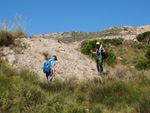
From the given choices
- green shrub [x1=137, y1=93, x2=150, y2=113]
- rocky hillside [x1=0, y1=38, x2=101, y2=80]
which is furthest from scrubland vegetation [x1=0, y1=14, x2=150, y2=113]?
rocky hillside [x1=0, y1=38, x2=101, y2=80]

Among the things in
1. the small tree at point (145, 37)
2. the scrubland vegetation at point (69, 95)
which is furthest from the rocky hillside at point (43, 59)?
the small tree at point (145, 37)

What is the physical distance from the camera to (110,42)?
59.5 meters

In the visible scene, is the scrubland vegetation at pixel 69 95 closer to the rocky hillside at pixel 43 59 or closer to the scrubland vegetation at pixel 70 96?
the scrubland vegetation at pixel 70 96

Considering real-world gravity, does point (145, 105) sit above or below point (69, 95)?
below

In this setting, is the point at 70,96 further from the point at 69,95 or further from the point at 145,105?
the point at 145,105

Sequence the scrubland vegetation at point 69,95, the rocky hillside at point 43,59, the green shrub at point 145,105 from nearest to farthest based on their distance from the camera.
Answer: the scrubland vegetation at point 69,95 < the green shrub at point 145,105 < the rocky hillside at point 43,59

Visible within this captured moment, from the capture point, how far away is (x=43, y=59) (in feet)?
32.3

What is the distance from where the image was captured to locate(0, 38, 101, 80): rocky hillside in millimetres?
8750

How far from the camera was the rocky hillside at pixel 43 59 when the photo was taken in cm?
875

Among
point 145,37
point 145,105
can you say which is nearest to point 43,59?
point 145,105

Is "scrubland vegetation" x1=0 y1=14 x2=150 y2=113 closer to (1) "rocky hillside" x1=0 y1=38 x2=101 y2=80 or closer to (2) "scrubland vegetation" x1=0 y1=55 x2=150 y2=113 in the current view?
(2) "scrubland vegetation" x1=0 y1=55 x2=150 y2=113

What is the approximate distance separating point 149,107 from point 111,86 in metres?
2.09

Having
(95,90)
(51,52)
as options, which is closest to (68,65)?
(51,52)

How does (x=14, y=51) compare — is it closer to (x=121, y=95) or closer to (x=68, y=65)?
(x=68, y=65)
